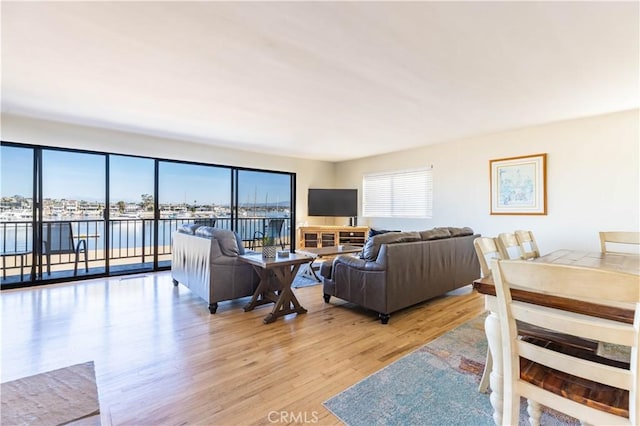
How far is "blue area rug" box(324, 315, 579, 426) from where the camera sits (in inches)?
66.1

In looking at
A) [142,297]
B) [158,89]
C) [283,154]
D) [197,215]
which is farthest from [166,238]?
[158,89]

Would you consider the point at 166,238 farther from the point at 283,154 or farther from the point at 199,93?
the point at 199,93

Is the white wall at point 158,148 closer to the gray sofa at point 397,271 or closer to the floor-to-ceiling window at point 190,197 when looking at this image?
the floor-to-ceiling window at point 190,197

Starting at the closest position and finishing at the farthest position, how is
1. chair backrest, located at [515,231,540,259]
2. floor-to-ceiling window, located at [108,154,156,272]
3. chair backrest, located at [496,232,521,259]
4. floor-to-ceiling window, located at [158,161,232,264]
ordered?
1. chair backrest, located at [496,232,521,259]
2. chair backrest, located at [515,231,540,259]
3. floor-to-ceiling window, located at [108,154,156,272]
4. floor-to-ceiling window, located at [158,161,232,264]

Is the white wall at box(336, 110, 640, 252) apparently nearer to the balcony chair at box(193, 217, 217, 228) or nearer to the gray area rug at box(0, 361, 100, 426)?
the balcony chair at box(193, 217, 217, 228)

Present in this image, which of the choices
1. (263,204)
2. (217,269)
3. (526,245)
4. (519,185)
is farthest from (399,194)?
(217,269)

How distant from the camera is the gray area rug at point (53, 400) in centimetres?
117

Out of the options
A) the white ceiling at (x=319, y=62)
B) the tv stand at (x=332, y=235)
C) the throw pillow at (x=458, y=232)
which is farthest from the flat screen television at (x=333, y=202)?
the throw pillow at (x=458, y=232)

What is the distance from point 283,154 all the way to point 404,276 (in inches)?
177

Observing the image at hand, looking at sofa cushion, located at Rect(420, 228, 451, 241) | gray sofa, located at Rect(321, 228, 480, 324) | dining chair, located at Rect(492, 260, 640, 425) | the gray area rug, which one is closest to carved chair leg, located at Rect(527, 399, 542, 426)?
dining chair, located at Rect(492, 260, 640, 425)

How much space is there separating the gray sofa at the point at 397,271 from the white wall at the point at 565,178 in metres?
1.47

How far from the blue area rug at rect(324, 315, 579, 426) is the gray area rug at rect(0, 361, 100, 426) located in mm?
1210

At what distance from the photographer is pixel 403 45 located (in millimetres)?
2250

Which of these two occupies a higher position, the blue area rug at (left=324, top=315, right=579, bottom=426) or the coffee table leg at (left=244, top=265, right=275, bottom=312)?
the coffee table leg at (left=244, top=265, right=275, bottom=312)
